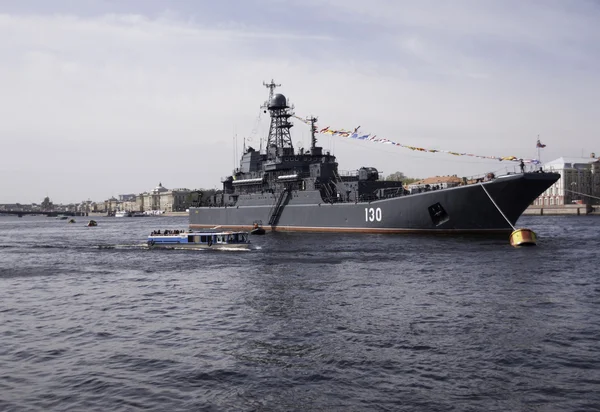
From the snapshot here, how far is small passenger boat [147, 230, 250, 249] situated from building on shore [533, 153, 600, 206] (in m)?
110

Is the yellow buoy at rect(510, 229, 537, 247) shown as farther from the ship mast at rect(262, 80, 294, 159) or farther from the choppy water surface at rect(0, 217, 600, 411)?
the ship mast at rect(262, 80, 294, 159)

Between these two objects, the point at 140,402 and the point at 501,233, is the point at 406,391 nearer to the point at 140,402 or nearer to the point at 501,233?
the point at 140,402

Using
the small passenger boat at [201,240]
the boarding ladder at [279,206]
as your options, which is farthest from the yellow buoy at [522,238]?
the boarding ladder at [279,206]

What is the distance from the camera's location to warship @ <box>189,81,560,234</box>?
4416 cm

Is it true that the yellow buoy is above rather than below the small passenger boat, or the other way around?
above

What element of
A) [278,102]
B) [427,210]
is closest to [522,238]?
[427,210]

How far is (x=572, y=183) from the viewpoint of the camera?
135 m

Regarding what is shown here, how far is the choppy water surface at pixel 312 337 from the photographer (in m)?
12.3

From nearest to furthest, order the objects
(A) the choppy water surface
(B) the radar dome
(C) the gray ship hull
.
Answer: (A) the choppy water surface
(C) the gray ship hull
(B) the radar dome

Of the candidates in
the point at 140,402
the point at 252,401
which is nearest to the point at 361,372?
the point at 252,401

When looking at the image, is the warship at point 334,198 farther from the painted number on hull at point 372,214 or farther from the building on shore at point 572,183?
the building on shore at point 572,183

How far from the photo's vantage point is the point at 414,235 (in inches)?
1960

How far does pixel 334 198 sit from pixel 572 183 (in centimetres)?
9758

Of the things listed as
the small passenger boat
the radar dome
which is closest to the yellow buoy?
the small passenger boat
